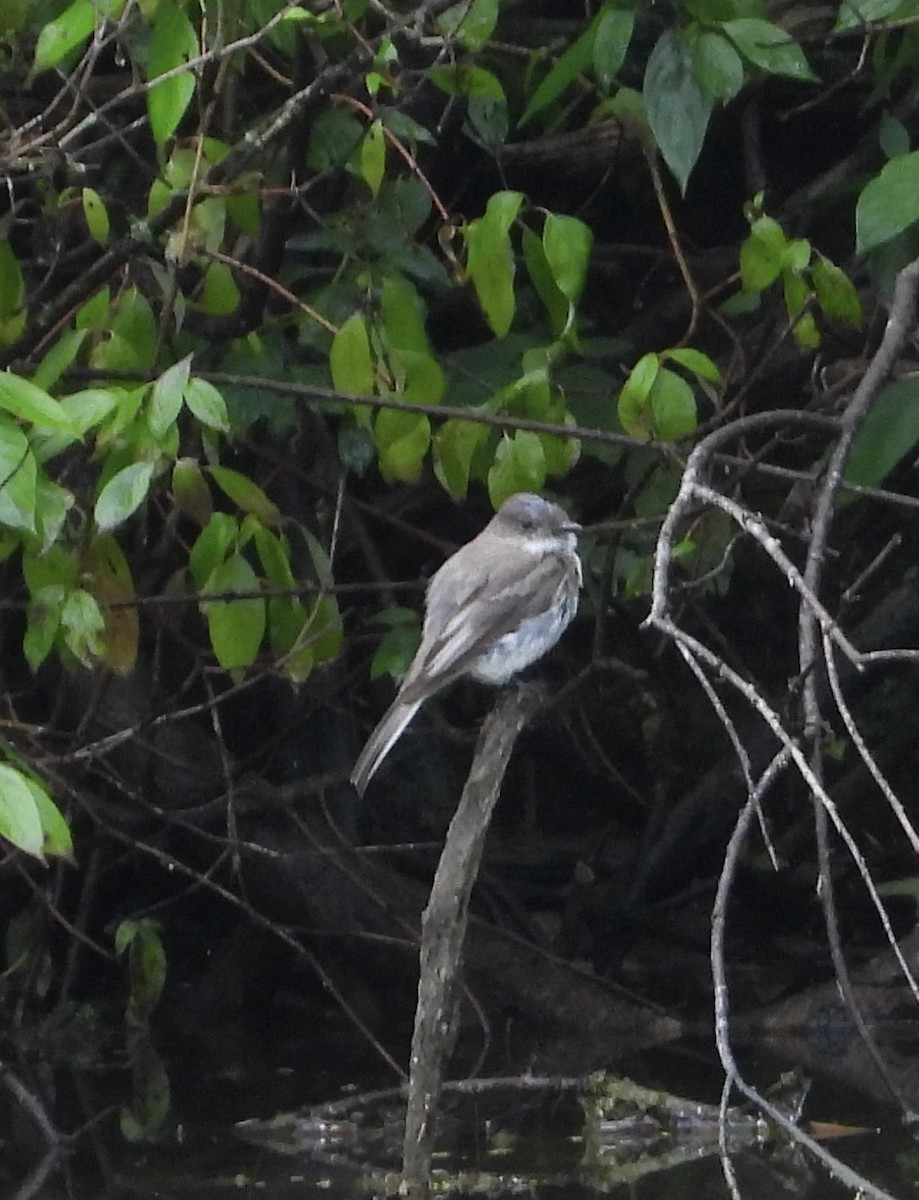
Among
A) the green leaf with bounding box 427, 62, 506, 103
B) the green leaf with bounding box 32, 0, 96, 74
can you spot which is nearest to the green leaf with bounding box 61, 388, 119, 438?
the green leaf with bounding box 32, 0, 96, 74

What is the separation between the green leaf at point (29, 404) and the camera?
3.04 meters

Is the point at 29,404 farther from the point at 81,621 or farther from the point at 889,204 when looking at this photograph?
the point at 889,204

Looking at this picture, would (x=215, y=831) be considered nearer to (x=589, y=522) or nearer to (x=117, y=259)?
(x=589, y=522)

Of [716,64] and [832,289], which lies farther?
[832,289]

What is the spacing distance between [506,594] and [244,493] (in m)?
1.52

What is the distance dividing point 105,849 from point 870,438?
341 centimetres

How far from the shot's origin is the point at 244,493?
423 cm

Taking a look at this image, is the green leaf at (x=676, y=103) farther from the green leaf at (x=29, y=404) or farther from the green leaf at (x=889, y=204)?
the green leaf at (x=29, y=404)

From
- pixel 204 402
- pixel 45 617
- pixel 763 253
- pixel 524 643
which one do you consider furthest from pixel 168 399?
pixel 524 643

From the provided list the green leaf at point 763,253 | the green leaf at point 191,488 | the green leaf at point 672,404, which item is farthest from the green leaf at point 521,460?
the green leaf at point 763,253

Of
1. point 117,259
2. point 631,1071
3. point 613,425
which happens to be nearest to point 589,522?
point 613,425

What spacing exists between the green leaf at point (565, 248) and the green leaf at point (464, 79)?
563 mm

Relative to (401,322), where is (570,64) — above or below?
above

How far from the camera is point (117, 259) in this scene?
16.1 feet
